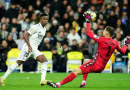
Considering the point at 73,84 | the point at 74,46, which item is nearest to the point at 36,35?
the point at 73,84

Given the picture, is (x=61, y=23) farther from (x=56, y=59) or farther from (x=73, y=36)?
(x=56, y=59)

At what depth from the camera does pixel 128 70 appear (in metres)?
20.4

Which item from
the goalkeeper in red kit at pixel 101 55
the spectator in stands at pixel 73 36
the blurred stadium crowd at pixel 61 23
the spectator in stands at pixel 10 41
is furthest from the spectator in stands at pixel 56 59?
the goalkeeper in red kit at pixel 101 55

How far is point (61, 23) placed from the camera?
22.9m

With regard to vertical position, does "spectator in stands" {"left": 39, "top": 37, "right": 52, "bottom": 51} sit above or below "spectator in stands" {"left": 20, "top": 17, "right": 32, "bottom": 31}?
below

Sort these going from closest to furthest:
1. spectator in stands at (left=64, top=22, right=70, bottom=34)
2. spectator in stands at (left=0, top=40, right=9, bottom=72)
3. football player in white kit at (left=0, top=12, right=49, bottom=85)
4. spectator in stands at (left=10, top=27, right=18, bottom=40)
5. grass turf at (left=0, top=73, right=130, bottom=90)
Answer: grass turf at (left=0, top=73, right=130, bottom=90) < football player in white kit at (left=0, top=12, right=49, bottom=85) < spectator in stands at (left=0, top=40, right=9, bottom=72) < spectator in stands at (left=10, top=27, right=18, bottom=40) < spectator in stands at (left=64, top=22, right=70, bottom=34)

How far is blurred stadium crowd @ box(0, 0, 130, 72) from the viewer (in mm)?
20906

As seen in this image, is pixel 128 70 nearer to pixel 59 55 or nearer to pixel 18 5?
pixel 59 55

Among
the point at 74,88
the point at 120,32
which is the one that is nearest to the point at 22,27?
the point at 120,32

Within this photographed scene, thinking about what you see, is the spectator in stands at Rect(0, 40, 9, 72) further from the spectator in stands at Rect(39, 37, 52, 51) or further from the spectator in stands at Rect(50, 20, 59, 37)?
the spectator in stands at Rect(50, 20, 59, 37)

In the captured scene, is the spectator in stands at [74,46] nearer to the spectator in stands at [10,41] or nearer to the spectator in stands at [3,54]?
the spectator in stands at [10,41]

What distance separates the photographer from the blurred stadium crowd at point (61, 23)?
20.9 meters

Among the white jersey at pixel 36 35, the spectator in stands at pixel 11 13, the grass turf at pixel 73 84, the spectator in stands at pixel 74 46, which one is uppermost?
the spectator in stands at pixel 11 13

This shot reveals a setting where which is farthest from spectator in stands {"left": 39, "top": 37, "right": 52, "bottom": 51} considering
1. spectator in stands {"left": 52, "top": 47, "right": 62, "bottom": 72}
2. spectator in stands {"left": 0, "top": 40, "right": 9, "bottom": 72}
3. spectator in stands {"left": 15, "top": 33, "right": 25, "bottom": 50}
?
spectator in stands {"left": 0, "top": 40, "right": 9, "bottom": 72}
